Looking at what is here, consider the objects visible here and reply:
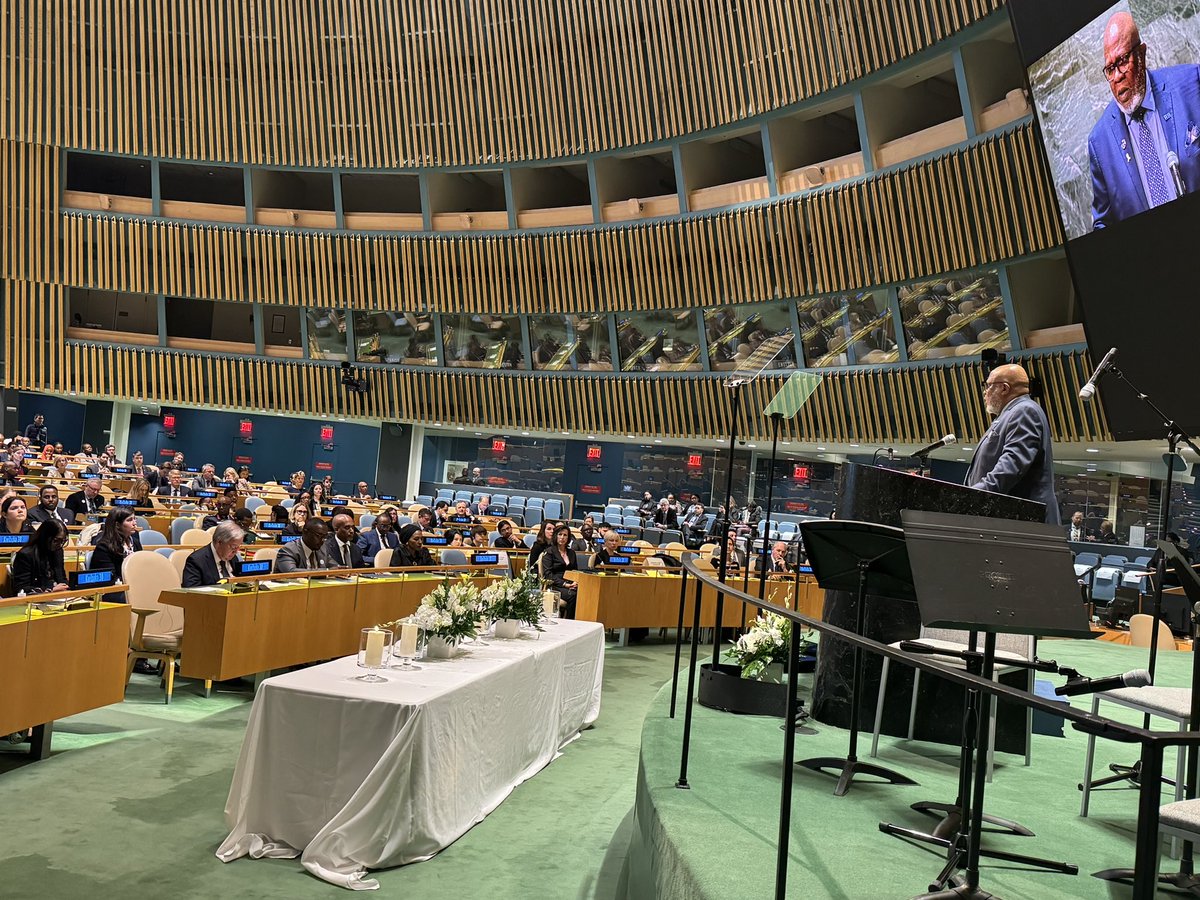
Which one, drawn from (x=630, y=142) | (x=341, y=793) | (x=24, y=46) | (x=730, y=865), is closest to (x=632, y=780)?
(x=341, y=793)

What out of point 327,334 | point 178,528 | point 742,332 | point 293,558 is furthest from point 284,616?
point 327,334

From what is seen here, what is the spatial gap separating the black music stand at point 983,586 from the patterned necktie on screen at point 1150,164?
5.96 metres

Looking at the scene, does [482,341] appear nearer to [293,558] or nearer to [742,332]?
[742,332]

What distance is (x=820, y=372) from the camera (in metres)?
14.8

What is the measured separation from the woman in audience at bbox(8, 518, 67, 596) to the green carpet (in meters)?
0.81

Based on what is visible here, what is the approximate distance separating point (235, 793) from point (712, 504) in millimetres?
17250

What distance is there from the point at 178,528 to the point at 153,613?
148 inches

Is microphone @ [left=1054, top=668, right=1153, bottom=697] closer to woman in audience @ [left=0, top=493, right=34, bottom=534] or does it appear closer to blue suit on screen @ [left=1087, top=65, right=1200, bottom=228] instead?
blue suit on screen @ [left=1087, top=65, right=1200, bottom=228]

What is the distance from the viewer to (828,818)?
3172mm

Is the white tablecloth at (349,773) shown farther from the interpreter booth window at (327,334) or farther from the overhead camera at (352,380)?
the interpreter booth window at (327,334)

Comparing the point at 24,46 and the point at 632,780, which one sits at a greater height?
the point at 24,46

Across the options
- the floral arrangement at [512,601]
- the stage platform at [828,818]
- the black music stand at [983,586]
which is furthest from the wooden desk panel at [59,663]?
the black music stand at [983,586]

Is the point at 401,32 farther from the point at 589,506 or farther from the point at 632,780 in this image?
the point at 632,780

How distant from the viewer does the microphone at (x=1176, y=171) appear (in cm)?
727
